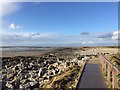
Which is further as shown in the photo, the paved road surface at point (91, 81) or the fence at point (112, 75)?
the paved road surface at point (91, 81)

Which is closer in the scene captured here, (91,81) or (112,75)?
(112,75)

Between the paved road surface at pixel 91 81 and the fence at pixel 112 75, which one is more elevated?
the fence at pixel 112 75

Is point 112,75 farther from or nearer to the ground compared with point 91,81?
farther from the ground

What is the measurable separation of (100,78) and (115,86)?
266 cm

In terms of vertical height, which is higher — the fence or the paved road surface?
the fence

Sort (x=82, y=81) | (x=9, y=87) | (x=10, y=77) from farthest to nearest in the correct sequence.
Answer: (x=10, y=77)
(x=9, y=87)
(x=82, y=81)

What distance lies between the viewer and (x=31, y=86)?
40.6 feet

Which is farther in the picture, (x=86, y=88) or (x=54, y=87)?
(x=54, y=87)

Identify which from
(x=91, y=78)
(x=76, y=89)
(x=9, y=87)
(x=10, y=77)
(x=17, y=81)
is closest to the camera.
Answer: (x=76, y=89)

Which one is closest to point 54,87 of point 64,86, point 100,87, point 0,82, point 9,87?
point 64,86

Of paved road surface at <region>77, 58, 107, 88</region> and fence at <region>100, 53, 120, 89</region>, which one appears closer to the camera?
fence at <region>100, 53, 120, 89</region>

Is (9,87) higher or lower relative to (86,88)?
lower

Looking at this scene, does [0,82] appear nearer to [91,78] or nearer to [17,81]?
[17,81]

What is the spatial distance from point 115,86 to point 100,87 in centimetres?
114
